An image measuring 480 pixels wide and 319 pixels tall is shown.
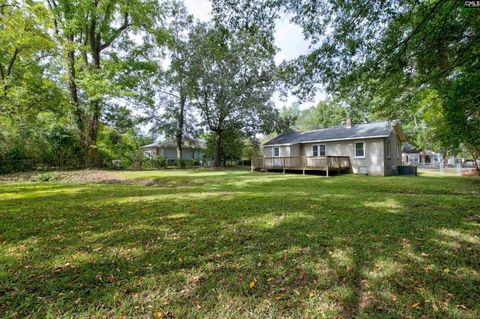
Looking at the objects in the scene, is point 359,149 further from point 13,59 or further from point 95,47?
point 13,59

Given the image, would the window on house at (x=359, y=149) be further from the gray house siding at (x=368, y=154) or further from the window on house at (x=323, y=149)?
the window on house at (x=323, y=149)

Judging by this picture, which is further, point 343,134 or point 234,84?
point 234,84

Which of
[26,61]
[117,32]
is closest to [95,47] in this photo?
[117,32]

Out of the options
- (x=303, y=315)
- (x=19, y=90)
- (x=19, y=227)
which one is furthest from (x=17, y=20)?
(x=303, y=315)

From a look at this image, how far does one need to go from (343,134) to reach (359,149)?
1.76 meters

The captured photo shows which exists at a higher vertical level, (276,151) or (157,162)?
(276,151)

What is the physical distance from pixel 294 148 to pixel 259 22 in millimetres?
14571

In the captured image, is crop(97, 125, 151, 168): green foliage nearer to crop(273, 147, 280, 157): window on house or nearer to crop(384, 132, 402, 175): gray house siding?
crop(273, 147, 280, 157): window on house

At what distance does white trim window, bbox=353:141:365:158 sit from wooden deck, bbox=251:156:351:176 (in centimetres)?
66

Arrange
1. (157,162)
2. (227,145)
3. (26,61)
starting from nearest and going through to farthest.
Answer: (26,61), (157,162), (227,145)

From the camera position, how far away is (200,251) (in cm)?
323

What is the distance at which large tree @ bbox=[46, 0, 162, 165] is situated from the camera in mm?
14461

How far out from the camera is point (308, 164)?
16.1m

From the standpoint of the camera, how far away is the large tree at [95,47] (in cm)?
1446
